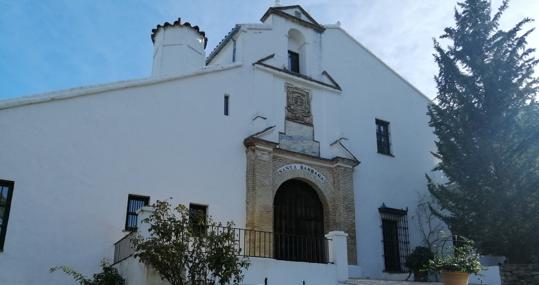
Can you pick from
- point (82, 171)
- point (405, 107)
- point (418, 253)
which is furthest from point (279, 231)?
point (405, 107)

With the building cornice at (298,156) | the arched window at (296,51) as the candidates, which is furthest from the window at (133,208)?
the arched window at (296,51)

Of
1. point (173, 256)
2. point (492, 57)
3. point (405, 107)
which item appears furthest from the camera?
point (405, 107)

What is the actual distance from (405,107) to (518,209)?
6.67 meters

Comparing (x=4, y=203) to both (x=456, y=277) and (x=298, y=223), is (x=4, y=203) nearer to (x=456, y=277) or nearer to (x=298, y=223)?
(x=298, y=223)

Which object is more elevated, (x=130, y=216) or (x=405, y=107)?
(x=405, y=107)

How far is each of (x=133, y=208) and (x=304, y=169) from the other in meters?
5.50

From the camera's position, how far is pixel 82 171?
12.3 metres

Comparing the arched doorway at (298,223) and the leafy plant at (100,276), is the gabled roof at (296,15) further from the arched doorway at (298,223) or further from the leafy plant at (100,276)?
the leafy plant at (100,276)

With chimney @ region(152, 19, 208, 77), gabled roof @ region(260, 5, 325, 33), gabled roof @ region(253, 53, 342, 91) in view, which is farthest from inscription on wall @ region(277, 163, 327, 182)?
gabled roof @ region(260, 5, 325, 33)

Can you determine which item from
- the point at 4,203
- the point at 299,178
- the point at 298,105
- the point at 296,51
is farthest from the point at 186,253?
the point at 296,51

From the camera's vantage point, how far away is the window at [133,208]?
41.5 ft

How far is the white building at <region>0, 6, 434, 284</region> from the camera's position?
11750mm

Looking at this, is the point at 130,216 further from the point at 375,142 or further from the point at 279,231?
the point at 375,142

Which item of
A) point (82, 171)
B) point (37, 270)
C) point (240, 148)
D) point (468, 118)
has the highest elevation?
point (468, 118)
